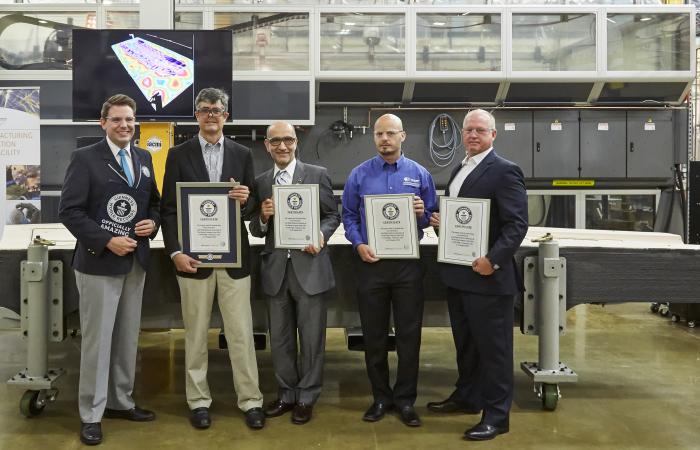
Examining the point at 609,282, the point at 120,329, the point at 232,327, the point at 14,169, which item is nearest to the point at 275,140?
the point at 232,327

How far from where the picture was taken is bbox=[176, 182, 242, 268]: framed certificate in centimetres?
279

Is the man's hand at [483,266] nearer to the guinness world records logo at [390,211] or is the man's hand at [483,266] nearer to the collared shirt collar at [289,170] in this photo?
the guinness world records logo at [390,211]

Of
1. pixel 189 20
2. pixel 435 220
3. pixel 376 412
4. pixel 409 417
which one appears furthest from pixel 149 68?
pixel 409 417

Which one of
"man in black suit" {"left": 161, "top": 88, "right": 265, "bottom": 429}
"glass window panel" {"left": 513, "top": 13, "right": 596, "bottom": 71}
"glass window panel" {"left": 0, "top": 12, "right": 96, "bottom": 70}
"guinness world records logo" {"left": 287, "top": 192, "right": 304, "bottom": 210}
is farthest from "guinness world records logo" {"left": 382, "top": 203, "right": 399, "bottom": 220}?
"glass window panel" {"left": 0, "top": 12, "right": 96, "bottom": 70}

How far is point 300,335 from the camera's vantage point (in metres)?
2.97

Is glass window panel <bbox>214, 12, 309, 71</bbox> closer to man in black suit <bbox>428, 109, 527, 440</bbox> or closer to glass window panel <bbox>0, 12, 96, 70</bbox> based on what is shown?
glass window panel <bbox>0, 12, 96, 70</bbox>

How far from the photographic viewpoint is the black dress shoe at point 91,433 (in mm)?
2695

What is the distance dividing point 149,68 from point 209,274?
7.73 feet

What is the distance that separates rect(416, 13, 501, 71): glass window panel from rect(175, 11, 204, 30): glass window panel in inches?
85.5

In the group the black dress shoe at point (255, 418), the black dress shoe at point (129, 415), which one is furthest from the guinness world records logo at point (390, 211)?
the black dress shoe at point (129, 415)

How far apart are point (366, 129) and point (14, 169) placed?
11.2 ft

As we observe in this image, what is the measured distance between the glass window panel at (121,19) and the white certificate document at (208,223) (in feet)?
14.1

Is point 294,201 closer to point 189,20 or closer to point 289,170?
point 289,170

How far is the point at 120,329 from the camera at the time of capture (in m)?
2.86
